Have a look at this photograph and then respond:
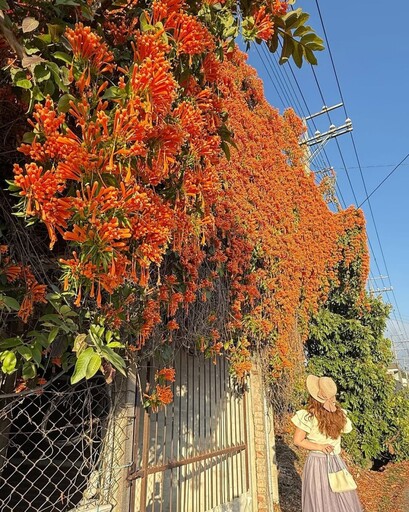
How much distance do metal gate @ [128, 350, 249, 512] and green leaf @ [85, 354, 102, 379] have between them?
1.35 metres

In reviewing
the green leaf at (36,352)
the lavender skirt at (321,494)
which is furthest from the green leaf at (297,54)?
the lavender skirt at (321,494)

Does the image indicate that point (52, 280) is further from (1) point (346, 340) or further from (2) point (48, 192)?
(1) point (346, 340)

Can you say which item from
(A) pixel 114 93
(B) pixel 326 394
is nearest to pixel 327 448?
(B) pixel 326 394

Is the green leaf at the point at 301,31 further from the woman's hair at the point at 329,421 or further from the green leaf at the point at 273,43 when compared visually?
the woman's hair at the point at 329,421

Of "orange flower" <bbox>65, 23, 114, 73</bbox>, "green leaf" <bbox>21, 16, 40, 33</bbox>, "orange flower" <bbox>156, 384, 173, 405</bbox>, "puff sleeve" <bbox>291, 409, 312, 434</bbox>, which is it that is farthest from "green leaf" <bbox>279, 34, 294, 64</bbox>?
"puff sleeve" <bbox>291, 409, 312, 434</bbox>

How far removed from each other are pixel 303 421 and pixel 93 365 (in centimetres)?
293

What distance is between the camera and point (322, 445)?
3363mm

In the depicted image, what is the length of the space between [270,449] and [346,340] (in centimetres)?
432

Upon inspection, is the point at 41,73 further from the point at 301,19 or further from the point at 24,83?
the point at 301,19

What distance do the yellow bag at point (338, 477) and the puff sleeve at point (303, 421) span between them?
28 cm

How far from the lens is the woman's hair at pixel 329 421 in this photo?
338cm

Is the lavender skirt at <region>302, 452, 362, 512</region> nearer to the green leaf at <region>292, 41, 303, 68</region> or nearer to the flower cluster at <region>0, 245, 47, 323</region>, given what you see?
the flower cluster at <region>0, 245, 47, 323</region>

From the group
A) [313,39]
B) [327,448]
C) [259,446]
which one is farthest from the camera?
[259,446]

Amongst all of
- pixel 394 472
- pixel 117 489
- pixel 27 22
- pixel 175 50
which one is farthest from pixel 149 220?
pixel 394 472
